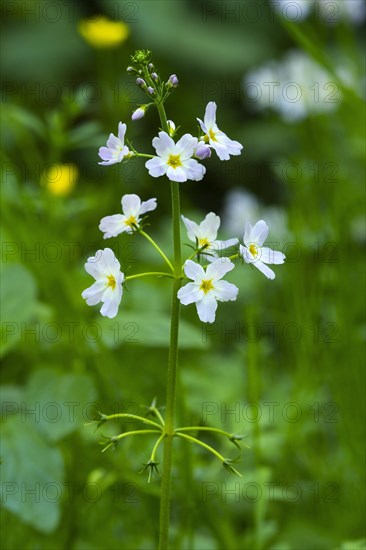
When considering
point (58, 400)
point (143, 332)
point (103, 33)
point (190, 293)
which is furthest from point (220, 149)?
point (103, 33)

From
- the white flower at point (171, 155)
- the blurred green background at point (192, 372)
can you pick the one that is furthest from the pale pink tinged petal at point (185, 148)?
the blurred green background at point (192, 372)

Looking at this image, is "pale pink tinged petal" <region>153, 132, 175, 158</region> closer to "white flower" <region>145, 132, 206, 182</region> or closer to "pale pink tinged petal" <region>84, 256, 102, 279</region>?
"white flower" <region>145, 132, 206, 182</region>

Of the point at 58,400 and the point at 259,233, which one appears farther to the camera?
the point at 58,400

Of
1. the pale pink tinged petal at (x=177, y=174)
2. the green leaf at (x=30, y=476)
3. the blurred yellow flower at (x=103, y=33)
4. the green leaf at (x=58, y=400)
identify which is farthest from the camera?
the blurred yellow flower at (x=103, y=33)

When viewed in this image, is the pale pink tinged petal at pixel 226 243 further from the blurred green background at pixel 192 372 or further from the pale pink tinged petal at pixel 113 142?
the blurred green background at pixel 192 372

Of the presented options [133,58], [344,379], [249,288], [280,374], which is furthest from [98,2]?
[133,58]

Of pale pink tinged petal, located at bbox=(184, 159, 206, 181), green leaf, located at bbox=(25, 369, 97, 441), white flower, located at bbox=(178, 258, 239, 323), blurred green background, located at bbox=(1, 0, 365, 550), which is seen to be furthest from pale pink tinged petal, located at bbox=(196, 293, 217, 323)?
green leaf, located at bbox=(25, 369, 97, 441)

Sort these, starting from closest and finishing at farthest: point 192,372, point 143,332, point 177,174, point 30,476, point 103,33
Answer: point 177,174
point 30,476
point 143,332
point 192,372
point 103,33

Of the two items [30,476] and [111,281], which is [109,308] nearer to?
[111,281]
